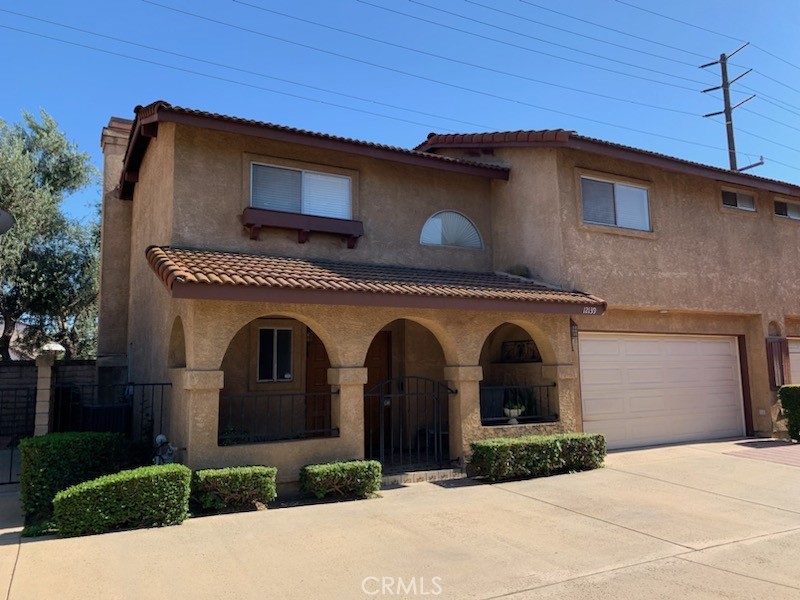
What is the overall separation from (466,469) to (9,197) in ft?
47.0

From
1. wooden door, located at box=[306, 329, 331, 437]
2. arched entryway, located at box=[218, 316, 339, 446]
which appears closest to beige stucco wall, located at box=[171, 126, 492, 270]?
arched entryway, located at box=[218, 316, 339, 446]

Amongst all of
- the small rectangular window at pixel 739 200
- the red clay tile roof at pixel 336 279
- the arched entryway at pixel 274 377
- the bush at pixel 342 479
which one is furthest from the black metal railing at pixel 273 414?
the small rectangular window at pixel 739 200

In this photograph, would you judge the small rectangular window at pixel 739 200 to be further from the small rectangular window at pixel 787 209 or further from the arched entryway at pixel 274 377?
the arched entryway at pixel 274 377

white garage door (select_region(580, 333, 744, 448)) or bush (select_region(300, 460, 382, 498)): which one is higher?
white garage door (select_region(580, 333, 744, 448))

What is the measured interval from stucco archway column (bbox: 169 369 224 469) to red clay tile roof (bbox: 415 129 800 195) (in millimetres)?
7552

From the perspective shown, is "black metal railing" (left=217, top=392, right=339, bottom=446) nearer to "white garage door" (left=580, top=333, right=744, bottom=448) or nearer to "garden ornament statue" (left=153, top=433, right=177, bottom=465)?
"garden ornament statue" (left=153, top=433, right=177, bottom=465)

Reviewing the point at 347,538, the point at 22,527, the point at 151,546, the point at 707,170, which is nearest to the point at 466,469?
the point at 347,538

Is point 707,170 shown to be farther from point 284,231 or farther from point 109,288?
point 109,288

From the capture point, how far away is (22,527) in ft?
22.7

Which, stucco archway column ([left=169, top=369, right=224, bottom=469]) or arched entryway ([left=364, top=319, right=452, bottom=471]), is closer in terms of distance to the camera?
stucco archway column ([left=169, top=369, right=224, bottom=469])

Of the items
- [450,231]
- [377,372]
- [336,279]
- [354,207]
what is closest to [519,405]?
[377,372]

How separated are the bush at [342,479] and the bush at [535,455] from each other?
1.89 m

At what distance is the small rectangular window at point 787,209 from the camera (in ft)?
50.0

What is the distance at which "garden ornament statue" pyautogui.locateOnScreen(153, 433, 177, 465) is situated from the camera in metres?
7.98
